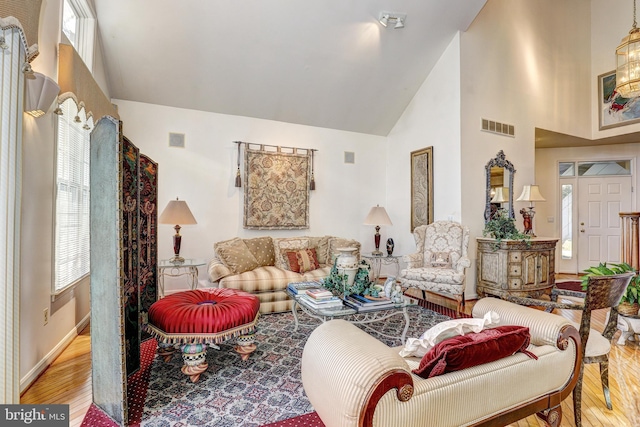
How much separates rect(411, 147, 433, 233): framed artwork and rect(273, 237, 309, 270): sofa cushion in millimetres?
1942

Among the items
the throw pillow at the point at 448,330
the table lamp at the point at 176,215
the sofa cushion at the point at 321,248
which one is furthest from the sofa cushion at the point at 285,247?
the throw pillow at the point at 448,330

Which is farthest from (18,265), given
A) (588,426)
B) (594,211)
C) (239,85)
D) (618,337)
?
(594,211)

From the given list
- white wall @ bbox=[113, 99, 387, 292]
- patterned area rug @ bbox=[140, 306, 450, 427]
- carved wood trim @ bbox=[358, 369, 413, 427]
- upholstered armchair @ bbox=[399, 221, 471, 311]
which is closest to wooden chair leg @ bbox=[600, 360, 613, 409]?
patterned area rug @ bbox=[140, 306, 450, 427]

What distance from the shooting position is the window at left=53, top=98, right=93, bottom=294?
104 inches

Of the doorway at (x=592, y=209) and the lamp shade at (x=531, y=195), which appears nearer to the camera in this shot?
the lamp shade at (x=531, y=195)

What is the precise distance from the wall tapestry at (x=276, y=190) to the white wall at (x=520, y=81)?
2.48m

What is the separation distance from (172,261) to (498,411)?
3.58 meters

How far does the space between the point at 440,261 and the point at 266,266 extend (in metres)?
2.37

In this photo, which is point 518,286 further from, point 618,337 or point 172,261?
point 172,261

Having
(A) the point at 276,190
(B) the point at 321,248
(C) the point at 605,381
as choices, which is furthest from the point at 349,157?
(C) the point at 605,381

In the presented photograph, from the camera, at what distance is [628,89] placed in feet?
11.1

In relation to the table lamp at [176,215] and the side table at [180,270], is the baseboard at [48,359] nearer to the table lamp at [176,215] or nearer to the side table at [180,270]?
the side table at [180,270]

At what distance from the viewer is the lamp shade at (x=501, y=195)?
4681 mm

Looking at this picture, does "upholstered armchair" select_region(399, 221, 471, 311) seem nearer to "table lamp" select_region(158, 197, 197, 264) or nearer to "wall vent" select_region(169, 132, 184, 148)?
"table lamp" select_region(158, 197, 197, 264)
